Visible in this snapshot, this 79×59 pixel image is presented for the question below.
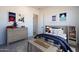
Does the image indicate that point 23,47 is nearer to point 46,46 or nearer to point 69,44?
point 46,46

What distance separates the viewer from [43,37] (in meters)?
1.44

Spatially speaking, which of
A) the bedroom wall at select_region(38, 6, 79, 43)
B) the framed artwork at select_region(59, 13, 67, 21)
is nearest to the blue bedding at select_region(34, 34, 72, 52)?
the bedroom wall at select_region(38, 6, 79, 43)

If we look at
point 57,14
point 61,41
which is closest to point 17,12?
point 57,14

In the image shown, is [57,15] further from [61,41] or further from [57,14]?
[61,41]

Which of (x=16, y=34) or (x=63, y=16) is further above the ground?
(x=63, y=16)

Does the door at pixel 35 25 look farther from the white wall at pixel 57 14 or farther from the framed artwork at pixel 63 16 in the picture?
the framed artwork at pixel 63 16

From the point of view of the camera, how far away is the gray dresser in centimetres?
145

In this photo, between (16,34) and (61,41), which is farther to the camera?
(16,34)

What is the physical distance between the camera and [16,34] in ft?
4.82

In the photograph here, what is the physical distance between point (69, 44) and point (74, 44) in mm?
85

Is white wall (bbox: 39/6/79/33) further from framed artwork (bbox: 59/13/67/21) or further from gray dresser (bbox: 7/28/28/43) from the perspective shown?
gray dresser (bbox: 7/28/28/43)

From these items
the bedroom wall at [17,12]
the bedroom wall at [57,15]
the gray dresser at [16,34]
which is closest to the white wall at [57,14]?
the bedroom wall at [57,15]
